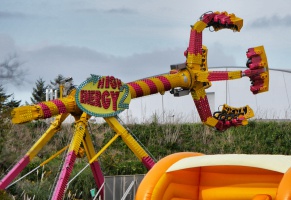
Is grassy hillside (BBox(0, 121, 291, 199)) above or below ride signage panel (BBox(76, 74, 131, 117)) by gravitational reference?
below

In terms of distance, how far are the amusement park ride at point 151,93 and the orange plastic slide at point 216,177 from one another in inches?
0.5

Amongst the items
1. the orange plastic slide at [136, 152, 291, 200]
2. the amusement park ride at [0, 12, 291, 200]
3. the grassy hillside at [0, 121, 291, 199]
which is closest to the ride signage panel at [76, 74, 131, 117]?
the amusement park ride at [0, 12, 291, 200]

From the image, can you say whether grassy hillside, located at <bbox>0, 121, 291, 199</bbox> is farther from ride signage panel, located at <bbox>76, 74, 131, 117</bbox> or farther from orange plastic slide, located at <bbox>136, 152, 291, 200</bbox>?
orange plastic slide, located at <bbox>136, 152, 291, 200</bbox>

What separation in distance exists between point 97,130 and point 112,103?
7887mm

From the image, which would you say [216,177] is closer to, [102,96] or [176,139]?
[102,96]

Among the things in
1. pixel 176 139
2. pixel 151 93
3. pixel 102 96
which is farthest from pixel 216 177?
pixel 176 139

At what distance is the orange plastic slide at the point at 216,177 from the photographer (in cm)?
885

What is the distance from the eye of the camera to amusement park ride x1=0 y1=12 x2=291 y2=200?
9594mm

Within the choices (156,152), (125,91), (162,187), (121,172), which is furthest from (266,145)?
(162,187)

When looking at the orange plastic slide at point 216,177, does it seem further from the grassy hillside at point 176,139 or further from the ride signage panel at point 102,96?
the grassy hillside at point 176,139

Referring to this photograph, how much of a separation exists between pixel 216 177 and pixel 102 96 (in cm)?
329

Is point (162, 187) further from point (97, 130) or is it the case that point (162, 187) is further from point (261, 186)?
point (97, 130)

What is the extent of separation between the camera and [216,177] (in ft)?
32.1

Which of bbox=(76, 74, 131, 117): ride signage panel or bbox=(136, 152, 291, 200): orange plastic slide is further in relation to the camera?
bbox=(76, 74, 131, 117): ride signage panel
